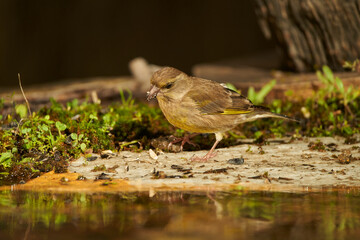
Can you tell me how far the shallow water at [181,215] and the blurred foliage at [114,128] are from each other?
0.98m

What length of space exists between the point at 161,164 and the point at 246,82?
3302 mm

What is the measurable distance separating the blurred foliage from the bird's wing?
572mm

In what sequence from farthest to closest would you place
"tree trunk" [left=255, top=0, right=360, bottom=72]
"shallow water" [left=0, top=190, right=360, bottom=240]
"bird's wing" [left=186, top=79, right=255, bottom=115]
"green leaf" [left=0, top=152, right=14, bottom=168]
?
1. "tree trunk" [left=255, top=0, right=360, bottom=72]
2. "bird's wing" [left=186, top=79, right=255, bottom=115]
3. "green leaf" [left=0, top=152, right=14, bottom=168]
4. "shallow water" [left=0, top=190, right=360, bottom=240]

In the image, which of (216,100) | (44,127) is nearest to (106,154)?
(44,127)

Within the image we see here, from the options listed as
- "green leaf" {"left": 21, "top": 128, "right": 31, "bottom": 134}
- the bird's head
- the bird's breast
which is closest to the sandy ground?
the bird's breast

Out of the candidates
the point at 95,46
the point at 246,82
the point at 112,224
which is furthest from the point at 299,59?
the point at 95,46

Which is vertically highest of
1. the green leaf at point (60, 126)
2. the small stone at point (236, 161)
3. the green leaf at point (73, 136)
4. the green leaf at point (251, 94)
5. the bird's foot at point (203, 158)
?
the green leaf at point (60, 126)

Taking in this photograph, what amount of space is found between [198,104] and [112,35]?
32.6ft

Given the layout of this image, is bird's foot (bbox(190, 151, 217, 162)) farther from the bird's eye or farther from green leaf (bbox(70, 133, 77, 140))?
green leaf (bbox(70, 133, 77, 140))

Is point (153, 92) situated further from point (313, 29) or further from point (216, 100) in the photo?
point (313, 29)

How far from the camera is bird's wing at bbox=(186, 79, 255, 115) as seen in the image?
18.9ft

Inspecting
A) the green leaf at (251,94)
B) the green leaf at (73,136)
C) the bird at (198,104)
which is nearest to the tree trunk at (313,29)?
the green leaf at (251,94)

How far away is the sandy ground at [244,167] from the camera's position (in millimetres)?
4785

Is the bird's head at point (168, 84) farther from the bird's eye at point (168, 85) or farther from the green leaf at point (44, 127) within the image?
the green leaf at point (44, 127)
